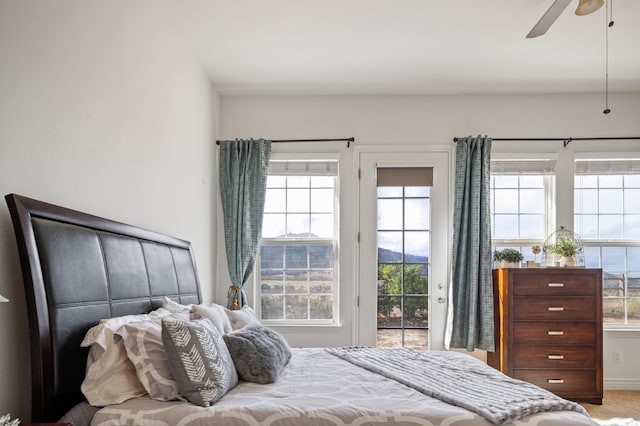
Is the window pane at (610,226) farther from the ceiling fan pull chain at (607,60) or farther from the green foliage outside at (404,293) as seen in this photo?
the green foliage outside at (404,293)

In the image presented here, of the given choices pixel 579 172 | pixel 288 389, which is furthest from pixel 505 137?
pixel 288 389

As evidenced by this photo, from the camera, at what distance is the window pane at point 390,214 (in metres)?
4.90

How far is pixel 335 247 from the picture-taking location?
4926 millimetres

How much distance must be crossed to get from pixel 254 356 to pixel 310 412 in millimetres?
555

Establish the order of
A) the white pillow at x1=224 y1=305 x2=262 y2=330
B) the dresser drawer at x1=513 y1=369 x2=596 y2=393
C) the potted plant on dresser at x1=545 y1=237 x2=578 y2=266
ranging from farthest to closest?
the potted plant on dresser at x1=545 y1=237 x2=578 y2=266 < the dresser drawer at x1=513 y1=369 x2=596 y2=393 < the white pillow at x1=224 y1=305 x2=262 y2=330

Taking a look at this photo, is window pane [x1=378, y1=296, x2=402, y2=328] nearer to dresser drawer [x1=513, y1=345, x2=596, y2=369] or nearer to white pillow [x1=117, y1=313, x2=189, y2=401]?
dresser drawer [x1=513, y1=345, x2=596, y2=369]

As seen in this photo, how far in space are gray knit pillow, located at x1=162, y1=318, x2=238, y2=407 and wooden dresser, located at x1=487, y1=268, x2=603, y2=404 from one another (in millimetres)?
2959

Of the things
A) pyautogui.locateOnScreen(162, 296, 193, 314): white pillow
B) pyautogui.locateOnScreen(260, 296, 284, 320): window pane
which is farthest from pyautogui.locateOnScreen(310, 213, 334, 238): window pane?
pyautogui.locateOnScreen(162, 296, 193, 314): white pillow

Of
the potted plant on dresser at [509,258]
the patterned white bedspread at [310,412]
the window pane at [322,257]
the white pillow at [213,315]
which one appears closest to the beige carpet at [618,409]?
the potted plant on dresser at [509,258]

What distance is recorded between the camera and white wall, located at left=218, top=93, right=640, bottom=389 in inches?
191

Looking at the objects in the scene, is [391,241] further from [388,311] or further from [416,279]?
[388,311]

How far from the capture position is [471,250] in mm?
4648

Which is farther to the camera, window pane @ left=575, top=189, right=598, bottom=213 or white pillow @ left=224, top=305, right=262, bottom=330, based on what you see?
window pane @ left=575, top=189, right=598, bottom=213

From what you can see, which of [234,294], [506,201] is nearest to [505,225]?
[506,201]
